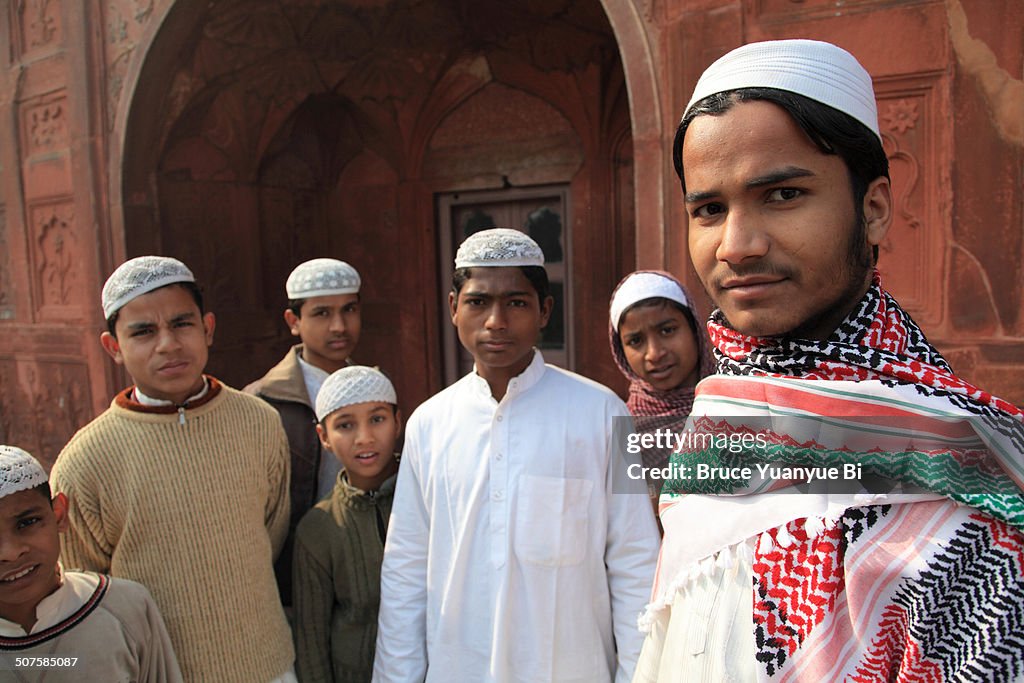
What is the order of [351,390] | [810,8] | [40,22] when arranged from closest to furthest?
[351,390]
[810,8]
[40,22]

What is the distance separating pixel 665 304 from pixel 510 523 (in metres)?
0.95

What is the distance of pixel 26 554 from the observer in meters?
1.59

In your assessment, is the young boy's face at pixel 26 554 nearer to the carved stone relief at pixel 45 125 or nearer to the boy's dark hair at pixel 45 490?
the boy's dark hair at pixel 45 490

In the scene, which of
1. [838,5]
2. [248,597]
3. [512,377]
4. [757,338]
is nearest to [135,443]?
[248,597]

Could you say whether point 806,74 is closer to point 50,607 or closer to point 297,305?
point 50,607

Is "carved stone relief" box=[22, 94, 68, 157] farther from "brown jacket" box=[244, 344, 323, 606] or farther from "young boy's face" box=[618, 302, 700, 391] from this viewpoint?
"young boy's face" box=[618, 302, 700, 391]

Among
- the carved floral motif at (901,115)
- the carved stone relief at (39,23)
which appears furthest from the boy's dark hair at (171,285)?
the carved stone relief at (39,23)

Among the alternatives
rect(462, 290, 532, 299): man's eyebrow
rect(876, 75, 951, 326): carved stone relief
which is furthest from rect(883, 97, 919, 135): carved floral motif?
rect(462, 290, 532, 299): man's eyebrow

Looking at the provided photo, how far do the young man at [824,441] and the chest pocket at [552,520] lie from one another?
87 centimetres

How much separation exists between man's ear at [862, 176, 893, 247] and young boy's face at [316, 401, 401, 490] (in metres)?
1.66

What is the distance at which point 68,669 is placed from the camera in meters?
1.61

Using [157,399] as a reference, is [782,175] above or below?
above

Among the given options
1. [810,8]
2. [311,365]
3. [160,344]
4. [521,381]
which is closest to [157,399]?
[160,344]

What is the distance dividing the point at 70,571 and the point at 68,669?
0.82 feet
